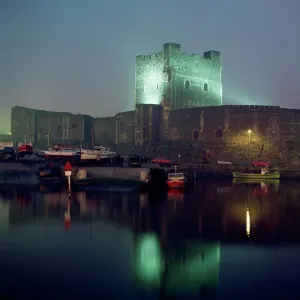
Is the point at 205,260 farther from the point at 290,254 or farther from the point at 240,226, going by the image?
the point at 240,226

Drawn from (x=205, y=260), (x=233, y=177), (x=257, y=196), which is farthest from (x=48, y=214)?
(x=233, y=177)

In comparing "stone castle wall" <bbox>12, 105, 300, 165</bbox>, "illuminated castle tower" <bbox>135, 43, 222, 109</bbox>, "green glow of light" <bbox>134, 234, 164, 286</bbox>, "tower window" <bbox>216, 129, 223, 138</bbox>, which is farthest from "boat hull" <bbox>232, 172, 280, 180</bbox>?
"green glow of light" <bbox>134, 234, 164, 286</bbox>

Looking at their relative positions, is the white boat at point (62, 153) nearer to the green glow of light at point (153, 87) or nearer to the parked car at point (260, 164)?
the green glow of light at point (153, 87)

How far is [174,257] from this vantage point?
725cm

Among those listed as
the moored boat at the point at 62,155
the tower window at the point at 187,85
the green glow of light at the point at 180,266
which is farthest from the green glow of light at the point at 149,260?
the tower window at the point at 187,85

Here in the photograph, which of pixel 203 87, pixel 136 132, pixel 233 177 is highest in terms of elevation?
pixel 203 87

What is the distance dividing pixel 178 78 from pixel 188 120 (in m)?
3.98

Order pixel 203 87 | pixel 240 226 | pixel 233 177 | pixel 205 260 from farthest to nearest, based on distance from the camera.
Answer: pixel 203 87
pixel 233 177
pixel 240 226
pixel 205 260

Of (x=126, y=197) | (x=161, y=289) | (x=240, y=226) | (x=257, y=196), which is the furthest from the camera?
(x=257, y=196)

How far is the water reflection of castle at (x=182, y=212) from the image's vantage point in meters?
9.69

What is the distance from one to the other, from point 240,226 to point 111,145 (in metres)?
30.1

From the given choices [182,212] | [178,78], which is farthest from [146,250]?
[178,78]

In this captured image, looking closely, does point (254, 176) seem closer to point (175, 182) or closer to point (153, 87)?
point (175, 182)

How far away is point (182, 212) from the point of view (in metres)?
12.2
